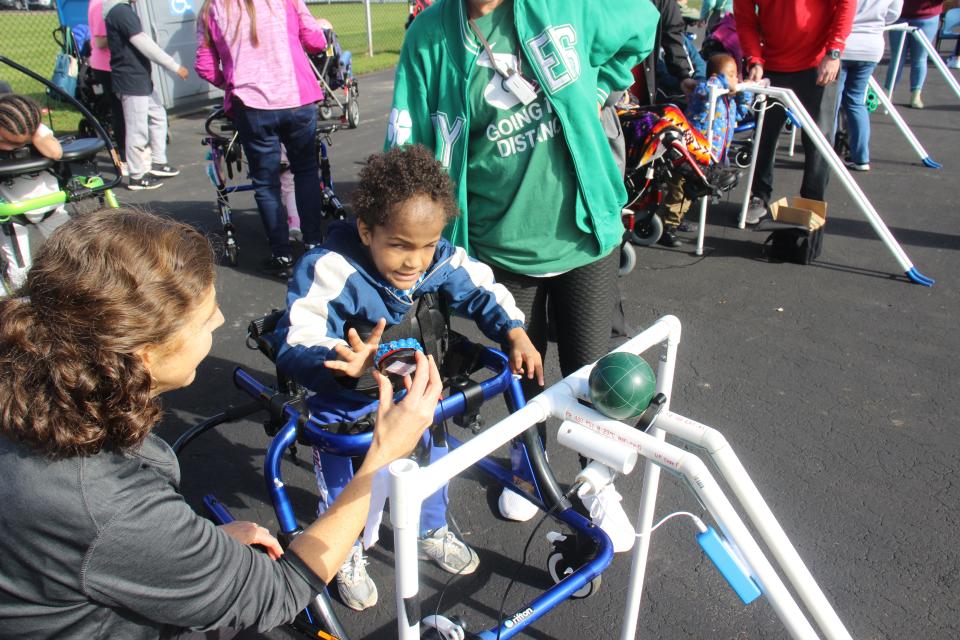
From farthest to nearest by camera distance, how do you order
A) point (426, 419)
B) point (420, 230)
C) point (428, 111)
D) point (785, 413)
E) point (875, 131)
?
1. point (875, 131)
2. point (785, 413)
3. point (428, 111)
4. point (420, 230)
5. point (426, 419)

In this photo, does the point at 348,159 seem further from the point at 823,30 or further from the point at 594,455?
the point at 594,455

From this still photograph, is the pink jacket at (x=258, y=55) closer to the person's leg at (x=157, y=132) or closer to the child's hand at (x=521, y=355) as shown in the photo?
the person's leg at (x=157, y=132)

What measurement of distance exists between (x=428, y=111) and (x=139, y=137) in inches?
223

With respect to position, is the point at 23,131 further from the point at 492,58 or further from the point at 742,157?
the point at 742,157

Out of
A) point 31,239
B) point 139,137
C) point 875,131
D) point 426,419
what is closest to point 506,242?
A: point 426,419

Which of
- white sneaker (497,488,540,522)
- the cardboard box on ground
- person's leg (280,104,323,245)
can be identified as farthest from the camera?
the cardboard box on ground

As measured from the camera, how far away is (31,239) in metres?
5.35

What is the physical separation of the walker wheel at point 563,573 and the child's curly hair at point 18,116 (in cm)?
358

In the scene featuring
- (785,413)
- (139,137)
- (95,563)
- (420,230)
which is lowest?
(785,413)

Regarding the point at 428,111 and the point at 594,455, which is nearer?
the point at 594,455

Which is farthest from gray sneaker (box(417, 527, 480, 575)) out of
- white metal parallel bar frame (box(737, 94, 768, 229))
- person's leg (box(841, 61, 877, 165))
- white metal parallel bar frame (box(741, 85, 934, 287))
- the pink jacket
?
person's leg (box(841, 61, 877, 165))

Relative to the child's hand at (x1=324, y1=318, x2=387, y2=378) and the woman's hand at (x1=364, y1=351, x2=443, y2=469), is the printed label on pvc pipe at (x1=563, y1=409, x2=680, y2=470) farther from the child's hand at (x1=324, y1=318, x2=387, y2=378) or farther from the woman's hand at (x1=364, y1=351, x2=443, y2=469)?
the child's hand at (x1=324, y1=318, x2=387, y2=378)

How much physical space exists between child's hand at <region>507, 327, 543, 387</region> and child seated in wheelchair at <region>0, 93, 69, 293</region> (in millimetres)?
2991

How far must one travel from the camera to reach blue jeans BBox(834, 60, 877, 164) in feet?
20.3
